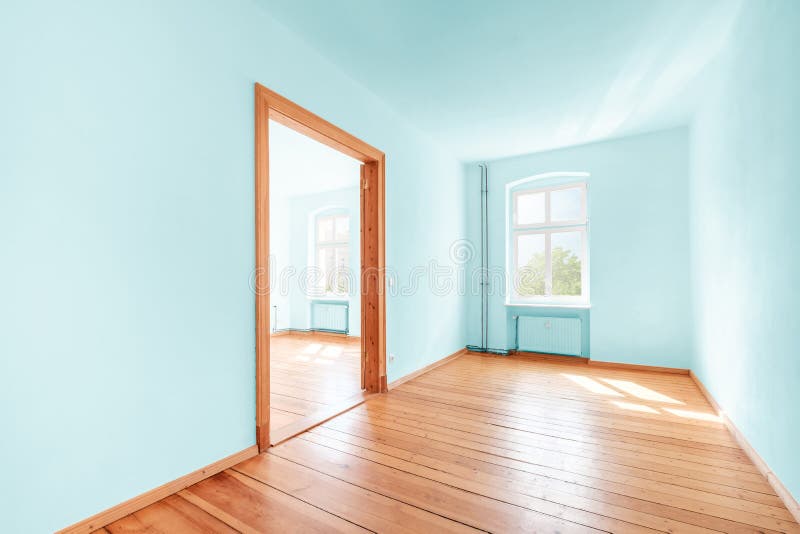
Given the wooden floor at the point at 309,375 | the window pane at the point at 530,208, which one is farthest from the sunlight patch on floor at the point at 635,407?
the window pane at the point at 530,208

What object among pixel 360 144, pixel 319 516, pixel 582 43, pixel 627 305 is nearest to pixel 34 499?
pixel 319 516

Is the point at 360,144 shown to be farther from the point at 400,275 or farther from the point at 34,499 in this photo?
the point at 34,499

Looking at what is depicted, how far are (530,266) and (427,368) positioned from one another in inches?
87.7

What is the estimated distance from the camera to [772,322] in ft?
6.68

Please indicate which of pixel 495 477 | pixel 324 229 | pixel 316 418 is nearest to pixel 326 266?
pixel 324 229

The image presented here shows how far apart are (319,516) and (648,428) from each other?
8.08 ft

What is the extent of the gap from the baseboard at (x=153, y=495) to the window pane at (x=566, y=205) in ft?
15.4

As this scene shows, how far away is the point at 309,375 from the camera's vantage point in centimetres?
431

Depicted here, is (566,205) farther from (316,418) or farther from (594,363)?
(316,418)

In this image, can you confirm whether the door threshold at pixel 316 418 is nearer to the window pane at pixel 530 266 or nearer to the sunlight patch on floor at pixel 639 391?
the sunlight patch on floor at pixel 639 391

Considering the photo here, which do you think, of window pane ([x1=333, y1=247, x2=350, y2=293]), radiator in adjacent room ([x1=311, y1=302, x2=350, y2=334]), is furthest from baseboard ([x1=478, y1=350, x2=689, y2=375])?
window pane ([x1=333, y1=247, x2=350, y2=293])

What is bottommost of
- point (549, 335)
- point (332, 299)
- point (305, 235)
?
point (549, 335)

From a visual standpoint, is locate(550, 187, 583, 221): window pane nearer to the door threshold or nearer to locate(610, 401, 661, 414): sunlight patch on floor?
locate(610, 401, 661, 414): sunlight patch on floor

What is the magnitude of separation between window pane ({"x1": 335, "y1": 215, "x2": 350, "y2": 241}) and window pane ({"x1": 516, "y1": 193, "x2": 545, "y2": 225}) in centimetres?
333
